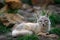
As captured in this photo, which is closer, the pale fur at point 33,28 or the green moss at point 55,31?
the pale fur at point 33,28

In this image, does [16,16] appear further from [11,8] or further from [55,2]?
[55,2]

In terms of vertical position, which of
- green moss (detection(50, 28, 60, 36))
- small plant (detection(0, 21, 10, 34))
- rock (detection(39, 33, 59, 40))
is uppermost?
small plant (detection(0, 21, 10, 34))

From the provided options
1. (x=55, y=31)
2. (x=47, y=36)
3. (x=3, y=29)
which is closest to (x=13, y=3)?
(x=3, y=29)

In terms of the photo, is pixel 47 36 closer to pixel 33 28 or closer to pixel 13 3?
pixel 33 28

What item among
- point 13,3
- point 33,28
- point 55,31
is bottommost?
point 55,31

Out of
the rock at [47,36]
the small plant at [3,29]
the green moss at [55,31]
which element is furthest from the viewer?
the small plant at [3,29]

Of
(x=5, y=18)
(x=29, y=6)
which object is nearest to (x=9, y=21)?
(x=5, y=18)

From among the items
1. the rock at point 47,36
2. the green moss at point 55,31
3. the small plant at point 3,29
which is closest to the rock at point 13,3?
the small plant at point 3,29

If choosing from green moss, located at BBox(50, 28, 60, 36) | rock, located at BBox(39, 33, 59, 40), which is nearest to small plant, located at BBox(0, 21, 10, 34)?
rock, located at BBox(39, 33, 59, 40)

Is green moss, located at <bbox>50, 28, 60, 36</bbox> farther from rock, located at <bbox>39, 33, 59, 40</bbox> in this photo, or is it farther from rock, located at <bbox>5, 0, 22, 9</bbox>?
rock, located at <bbox>5, 0, 22, 9</bbox>

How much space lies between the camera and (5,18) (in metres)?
8.06

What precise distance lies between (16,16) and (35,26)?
2.04 metres

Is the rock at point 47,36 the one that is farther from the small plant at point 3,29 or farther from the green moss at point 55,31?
the small plant at point 3,29

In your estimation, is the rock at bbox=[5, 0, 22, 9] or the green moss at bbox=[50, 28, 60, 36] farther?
the rock at bbox=[5, 0, 22, 9]
